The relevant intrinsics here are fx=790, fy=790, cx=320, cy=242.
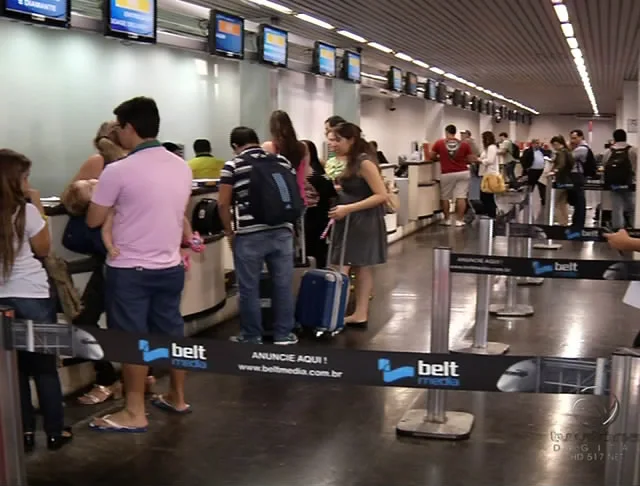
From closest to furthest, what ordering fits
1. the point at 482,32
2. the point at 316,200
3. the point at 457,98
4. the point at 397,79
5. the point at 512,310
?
the point at 316,200 → the point at 512,310 → the point at 482,32 → the point at 397,79 → the point at 457,98

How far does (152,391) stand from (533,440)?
216cm

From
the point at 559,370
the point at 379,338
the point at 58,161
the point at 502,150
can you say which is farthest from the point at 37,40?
the point at 502,150

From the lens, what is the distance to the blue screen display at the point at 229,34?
899 cm

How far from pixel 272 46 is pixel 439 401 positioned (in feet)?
23.7

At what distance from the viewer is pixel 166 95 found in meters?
11.3

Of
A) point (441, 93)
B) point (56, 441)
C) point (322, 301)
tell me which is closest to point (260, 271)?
point (322, 301)

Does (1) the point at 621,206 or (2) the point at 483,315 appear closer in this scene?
(2) the point at 483,315

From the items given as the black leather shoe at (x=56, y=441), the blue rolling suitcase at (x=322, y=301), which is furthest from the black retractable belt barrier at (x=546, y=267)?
the black leather shoe at (x=56, y=441)

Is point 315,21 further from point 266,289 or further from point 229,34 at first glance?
point 266,289

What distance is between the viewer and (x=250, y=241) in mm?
5004

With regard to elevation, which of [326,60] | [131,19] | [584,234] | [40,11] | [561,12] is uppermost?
[561,12]

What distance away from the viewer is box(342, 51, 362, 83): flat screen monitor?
12.9 metres

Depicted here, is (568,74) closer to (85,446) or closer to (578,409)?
(578,409)

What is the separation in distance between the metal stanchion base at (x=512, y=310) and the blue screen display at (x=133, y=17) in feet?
13.5
